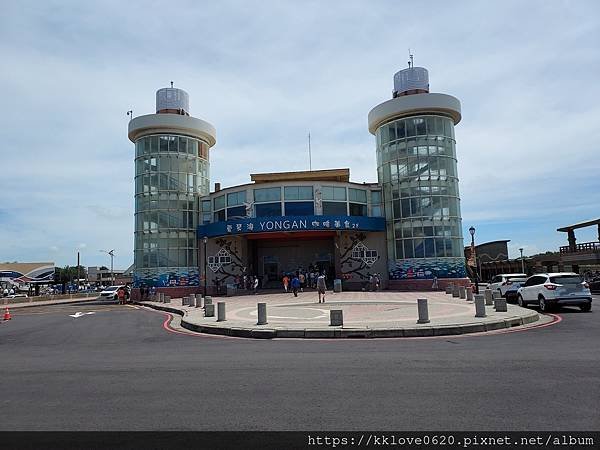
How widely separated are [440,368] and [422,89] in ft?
123

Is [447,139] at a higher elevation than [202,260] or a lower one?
higher

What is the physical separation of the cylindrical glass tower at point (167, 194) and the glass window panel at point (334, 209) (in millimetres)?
12702

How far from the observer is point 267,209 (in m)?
40.0

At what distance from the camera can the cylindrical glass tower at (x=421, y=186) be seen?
39125 millimetres

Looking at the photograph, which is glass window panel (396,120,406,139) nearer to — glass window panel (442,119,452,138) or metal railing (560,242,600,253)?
glass window panel (442,119,452,138)

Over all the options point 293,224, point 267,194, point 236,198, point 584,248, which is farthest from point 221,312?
point 584,248

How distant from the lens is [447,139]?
40656 millimetres

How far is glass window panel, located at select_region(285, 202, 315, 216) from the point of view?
39.5 m
